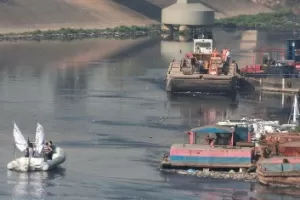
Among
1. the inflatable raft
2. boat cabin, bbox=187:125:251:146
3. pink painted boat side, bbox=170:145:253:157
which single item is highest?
boat cabin, bbox=187:125:251:146

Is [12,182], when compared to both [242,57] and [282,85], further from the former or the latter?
[242,57]

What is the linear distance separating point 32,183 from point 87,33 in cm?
6812

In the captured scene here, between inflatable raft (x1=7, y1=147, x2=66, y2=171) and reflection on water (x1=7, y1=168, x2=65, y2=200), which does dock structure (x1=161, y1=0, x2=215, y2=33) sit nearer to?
reflection on water (x1=7, y1=168, x2=65, y2=200)

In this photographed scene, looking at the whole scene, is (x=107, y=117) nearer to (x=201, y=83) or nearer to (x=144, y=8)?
(x=201, y=83)

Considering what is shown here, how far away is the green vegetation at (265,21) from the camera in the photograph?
116188mm

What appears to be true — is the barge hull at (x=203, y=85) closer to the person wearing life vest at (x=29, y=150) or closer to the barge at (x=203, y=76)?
the barge at (x=203, y=76)

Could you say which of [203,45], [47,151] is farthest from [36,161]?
[203,45]

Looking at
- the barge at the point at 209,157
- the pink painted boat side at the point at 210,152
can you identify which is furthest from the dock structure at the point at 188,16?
the pink painted boat side at the point at 210,152

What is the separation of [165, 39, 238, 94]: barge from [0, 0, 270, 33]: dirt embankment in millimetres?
39496

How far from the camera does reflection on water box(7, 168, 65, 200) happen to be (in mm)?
34000

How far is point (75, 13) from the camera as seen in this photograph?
108 meters

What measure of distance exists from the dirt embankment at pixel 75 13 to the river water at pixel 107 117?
48.1 ft

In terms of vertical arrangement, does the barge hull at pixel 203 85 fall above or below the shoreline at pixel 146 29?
below

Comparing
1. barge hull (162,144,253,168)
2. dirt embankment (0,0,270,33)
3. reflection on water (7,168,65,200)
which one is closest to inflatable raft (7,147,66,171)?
reflection on water (7,168,65,200)
